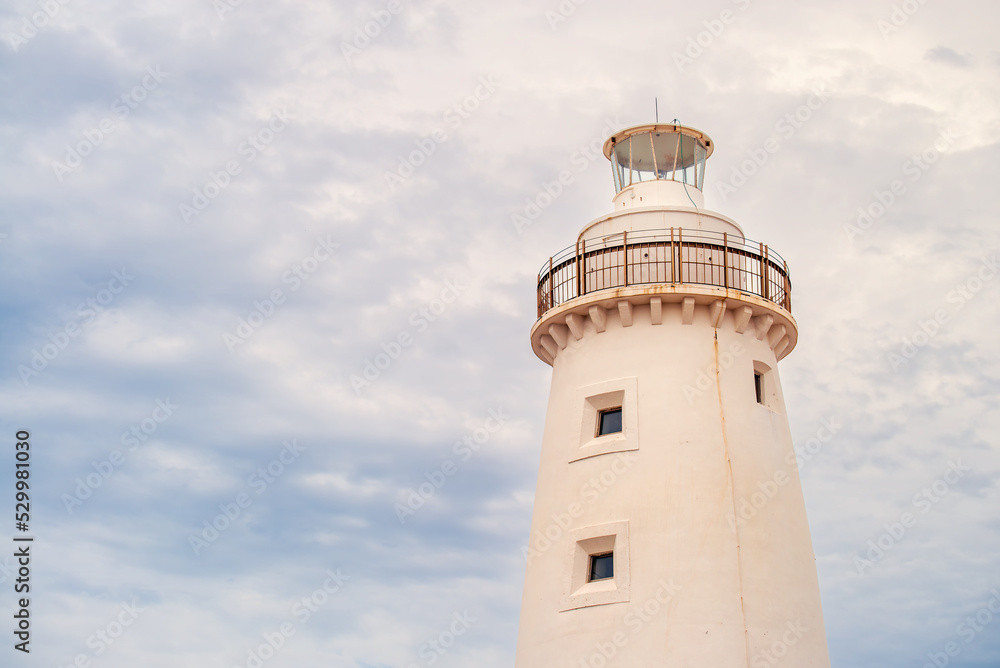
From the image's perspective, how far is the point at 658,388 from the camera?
21.7 m

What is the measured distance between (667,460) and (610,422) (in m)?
1.61

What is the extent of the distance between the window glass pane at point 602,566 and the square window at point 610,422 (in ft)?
7.77

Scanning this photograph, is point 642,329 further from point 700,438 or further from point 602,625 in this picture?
point 602,625

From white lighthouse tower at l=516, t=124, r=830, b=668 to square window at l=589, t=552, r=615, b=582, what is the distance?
0.09 ft

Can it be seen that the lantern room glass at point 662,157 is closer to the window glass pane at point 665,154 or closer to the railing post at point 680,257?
the window glass pane at point 665,154

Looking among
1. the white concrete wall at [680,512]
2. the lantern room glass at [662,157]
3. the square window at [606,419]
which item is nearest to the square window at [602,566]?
the white concrete wall at [680,512]

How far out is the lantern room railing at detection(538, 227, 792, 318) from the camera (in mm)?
22562

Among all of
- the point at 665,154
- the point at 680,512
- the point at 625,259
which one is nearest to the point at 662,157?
the point at 665,154

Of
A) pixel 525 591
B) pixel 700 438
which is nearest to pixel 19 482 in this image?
pixel 525 591

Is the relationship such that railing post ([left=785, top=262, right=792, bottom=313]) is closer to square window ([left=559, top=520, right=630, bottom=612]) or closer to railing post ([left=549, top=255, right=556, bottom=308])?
railing post ([left=549, top=255, right=556, bottom=308])

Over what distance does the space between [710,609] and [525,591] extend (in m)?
3.85

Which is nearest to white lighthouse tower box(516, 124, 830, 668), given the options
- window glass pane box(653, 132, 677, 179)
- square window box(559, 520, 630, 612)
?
square window box(559, 520, 630, 612)

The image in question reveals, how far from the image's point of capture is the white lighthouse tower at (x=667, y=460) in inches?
790

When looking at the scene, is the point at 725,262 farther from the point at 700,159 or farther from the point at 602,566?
the point at 602,566
